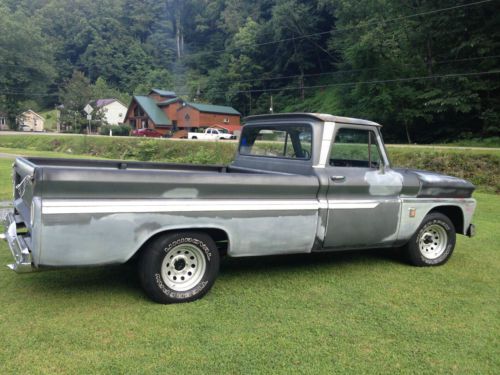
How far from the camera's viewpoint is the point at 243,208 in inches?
171

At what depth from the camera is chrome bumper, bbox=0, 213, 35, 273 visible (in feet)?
12.0

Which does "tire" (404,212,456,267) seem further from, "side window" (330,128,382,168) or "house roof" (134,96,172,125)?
"house roof" (134,96,172,125)

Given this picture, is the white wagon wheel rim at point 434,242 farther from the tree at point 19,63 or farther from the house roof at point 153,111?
the tree at point 19,63

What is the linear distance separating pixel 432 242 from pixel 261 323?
10.2 ft

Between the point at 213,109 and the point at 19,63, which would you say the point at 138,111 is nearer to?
the point at 213,109

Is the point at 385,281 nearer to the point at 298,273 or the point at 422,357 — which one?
the point at 298,273

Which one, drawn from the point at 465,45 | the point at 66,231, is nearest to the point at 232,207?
the point at 66,231

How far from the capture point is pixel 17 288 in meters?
4.42

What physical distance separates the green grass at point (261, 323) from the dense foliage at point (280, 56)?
96.6 feet

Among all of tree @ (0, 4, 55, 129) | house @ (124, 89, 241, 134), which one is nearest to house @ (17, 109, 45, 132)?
tree @ (0, 4, 55, 129)

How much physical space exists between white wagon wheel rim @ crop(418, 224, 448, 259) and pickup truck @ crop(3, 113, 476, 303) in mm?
16

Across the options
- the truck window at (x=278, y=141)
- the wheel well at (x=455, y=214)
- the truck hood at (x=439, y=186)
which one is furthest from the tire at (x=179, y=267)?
the wheel well at (x=455, y=214)

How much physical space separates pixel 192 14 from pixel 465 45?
89323 millimetres

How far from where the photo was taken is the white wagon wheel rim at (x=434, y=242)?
229 inches
